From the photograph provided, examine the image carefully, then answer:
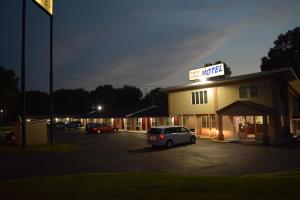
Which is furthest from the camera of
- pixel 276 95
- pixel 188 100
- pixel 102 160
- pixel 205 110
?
pixel 188 100

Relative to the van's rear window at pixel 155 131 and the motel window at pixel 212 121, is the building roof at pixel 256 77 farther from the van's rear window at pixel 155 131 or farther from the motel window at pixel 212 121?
the van's rear window at pixel 155 131

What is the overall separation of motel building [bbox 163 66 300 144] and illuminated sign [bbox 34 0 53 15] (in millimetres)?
16888

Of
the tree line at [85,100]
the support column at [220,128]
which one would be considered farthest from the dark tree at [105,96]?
the support column at [220,128]

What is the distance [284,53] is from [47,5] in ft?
161

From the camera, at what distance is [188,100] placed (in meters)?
36.5

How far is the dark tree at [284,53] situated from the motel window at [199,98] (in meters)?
30.8

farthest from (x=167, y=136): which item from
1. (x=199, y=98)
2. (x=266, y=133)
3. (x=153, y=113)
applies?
(x=153, y=113)

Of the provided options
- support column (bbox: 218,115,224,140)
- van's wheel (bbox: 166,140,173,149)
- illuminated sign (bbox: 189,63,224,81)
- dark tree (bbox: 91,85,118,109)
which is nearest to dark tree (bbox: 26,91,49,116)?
dark tree (bbox: 91,85,118,109)

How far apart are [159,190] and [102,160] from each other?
37.9ft

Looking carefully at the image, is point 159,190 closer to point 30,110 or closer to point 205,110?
point 205,110

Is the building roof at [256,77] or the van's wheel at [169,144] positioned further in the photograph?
the building roof at [256,77]

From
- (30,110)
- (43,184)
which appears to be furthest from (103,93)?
(43,184)

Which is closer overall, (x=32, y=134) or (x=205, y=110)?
(x=32, y=134)

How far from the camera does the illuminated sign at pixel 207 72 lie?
35938mm
